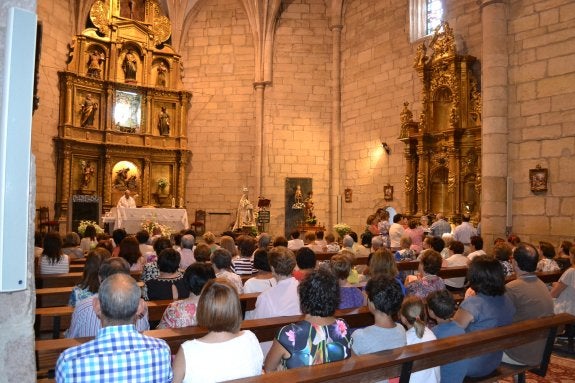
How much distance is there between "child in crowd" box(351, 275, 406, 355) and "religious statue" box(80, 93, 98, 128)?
16.5 meters

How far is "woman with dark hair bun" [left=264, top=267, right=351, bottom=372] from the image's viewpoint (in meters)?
3.29

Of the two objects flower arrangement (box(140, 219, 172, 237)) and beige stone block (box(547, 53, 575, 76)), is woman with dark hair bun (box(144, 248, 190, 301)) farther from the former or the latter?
flower arrangement (box(140, 219, 172, 237))

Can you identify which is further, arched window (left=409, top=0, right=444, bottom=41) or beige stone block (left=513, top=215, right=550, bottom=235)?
arched window (left=409, top=0, right=444, bottom=41)

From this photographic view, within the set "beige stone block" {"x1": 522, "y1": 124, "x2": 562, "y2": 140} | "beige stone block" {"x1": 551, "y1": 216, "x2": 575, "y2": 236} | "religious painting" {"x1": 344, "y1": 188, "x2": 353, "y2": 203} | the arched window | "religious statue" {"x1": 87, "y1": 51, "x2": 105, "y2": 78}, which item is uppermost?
the arched window

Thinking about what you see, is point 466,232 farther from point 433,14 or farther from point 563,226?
point 433,14

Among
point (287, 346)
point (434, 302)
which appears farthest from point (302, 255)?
point (287, 346)

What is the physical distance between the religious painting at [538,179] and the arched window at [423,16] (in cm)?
668

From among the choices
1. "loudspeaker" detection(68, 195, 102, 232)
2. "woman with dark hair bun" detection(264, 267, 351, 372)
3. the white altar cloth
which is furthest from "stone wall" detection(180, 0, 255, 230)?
"woman with dark hair bun" detection(264, 267, 351, 372)

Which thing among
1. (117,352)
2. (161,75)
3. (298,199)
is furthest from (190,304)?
(161,75)

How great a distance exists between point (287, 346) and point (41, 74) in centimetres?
1644

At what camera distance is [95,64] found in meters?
18.4

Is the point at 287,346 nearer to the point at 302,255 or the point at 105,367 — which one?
the point at 105,367

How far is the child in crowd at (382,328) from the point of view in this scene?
3615 millimetres

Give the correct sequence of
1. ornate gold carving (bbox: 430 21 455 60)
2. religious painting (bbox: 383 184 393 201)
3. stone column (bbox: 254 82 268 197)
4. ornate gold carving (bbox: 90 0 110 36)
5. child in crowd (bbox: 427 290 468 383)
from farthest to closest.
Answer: stone column (bbox: 254 82 268 197)
ornate gold carving (bbox: 90 0 110 36)
religious painting (bbox: 383 184 393 201)
ornate gold carving (bbox: 430 21 455 60)
child in crowd (bbox: 427 290 468 383)
